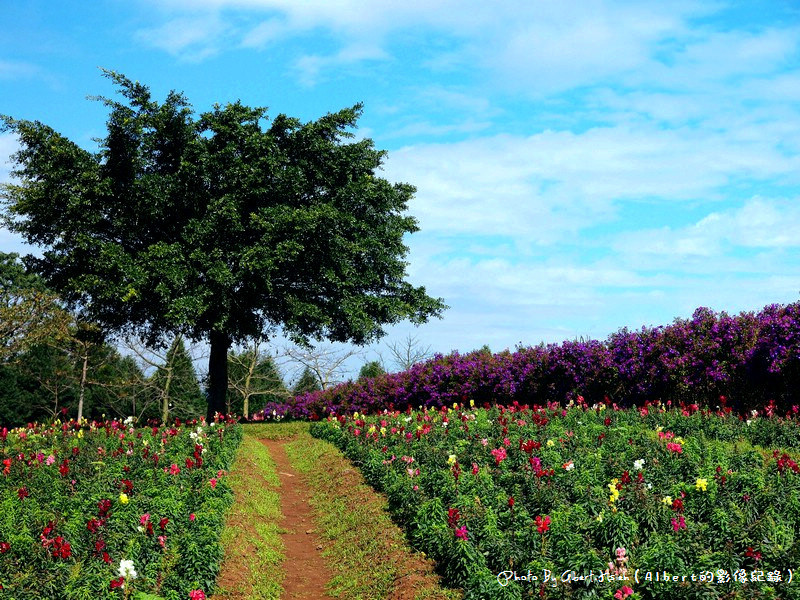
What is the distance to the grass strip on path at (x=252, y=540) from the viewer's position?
8961mm

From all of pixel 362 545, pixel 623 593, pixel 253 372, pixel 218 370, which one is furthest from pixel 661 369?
pixel 253 372

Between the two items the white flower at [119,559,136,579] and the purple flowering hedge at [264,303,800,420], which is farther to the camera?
the purple flowering hedge at [264,303,800,420]

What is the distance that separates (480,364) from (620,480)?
1374 cm

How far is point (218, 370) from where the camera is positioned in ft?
83.4

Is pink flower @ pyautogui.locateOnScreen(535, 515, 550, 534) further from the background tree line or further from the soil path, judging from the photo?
the background tree line

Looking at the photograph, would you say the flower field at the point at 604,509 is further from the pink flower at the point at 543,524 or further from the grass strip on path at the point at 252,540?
the grass strip on path at the point at 252,540

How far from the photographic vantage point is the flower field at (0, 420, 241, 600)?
7.68m

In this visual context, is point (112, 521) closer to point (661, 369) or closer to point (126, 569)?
point (126, 569)

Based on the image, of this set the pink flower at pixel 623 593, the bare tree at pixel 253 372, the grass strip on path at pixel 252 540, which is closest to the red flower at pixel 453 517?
the pink flower at pixel 623 593

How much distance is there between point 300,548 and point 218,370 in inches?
598

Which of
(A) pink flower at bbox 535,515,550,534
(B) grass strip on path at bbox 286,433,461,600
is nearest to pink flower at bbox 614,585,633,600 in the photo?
(A) pink flower at bbox 535,515,550,534

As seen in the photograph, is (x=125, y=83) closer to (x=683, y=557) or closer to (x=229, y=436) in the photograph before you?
(x=229, y=436)

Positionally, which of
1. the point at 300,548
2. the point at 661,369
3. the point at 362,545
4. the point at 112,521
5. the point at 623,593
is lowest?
the point at 300,548

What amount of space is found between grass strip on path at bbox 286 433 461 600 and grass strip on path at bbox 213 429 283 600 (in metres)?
0.76
